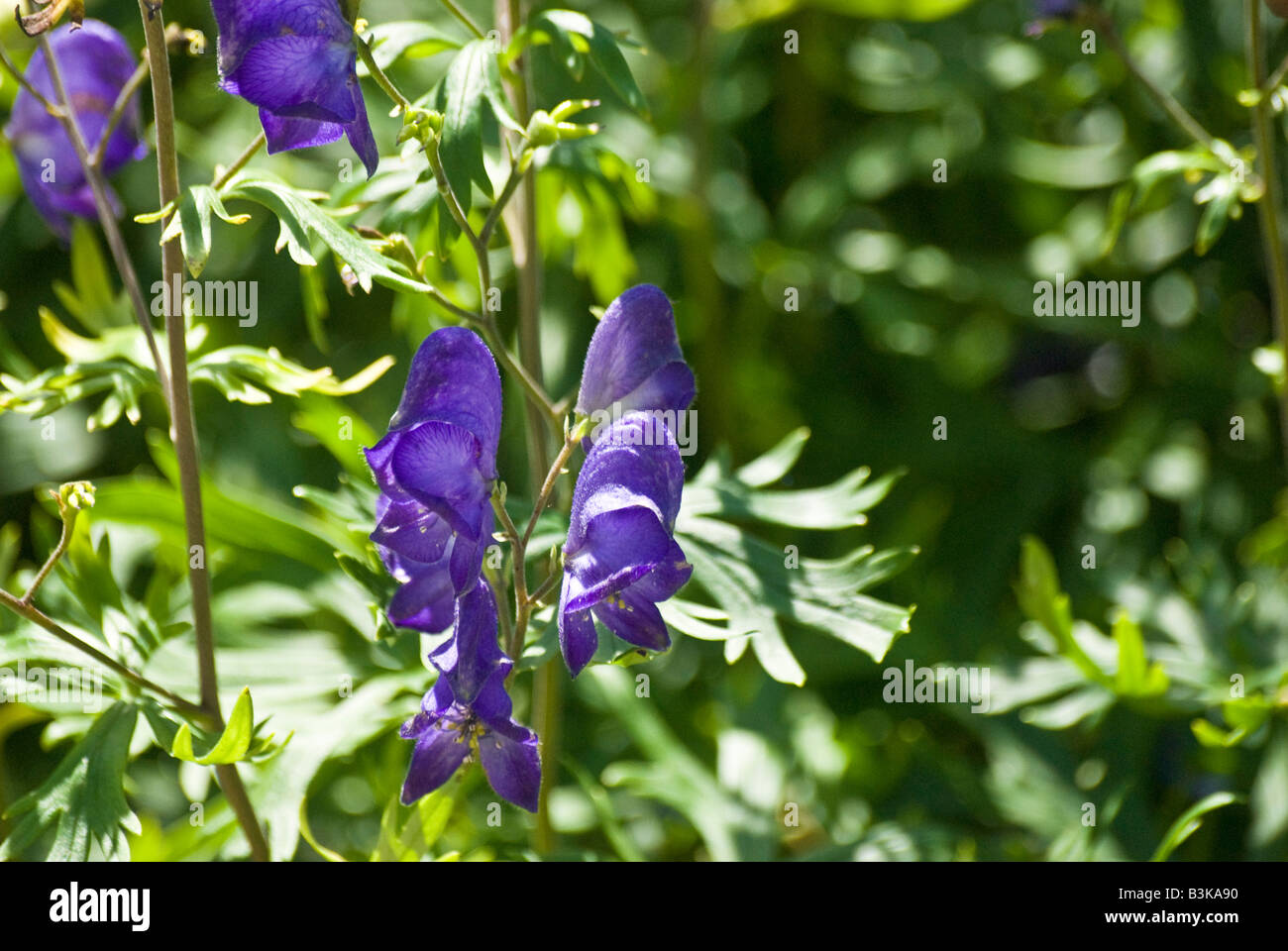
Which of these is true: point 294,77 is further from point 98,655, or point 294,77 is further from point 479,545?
point 98,655

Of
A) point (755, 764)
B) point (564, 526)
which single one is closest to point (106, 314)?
point (564, 526)

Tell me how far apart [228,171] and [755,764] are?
80 cm

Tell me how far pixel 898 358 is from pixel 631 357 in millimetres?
982

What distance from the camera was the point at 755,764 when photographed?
4.25ft

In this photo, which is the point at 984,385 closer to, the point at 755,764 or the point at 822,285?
the point at 822,285

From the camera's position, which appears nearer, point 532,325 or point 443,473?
point 443,473

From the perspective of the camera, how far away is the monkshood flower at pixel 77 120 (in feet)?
3.58
